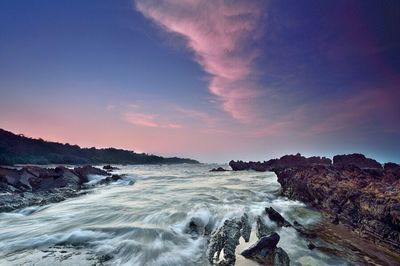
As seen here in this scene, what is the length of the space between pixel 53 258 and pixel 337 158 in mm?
30374

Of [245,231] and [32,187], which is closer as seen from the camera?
[245,231]

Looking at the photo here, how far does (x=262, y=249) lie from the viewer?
19.2 ft

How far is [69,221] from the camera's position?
943 centimetres

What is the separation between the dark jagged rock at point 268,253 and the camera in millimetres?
5484

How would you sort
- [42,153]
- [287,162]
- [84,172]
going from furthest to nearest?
[42,153] < [287,162] < [84,172]

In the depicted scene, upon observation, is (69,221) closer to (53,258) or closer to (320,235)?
(53,258)

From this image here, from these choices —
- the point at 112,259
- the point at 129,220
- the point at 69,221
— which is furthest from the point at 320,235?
the point at 69,221

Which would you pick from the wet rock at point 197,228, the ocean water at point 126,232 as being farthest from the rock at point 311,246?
the wet rock at point 197,228

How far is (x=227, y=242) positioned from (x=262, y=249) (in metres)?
0.83

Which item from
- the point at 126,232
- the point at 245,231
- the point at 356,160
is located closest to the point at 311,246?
the point at 245,231

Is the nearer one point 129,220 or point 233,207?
point 129,220

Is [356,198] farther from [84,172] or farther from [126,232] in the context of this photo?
[84,172]

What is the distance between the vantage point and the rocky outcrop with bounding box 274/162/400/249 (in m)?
6.96

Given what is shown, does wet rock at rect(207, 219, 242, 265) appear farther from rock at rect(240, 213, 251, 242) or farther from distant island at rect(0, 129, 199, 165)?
distant island at rect(0, 129, 199, 165)
